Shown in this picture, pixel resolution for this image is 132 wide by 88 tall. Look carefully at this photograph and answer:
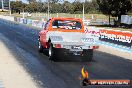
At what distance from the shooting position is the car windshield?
18.0 meters

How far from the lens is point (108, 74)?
12.5 metres

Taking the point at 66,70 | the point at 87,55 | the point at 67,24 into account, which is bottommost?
the point at 66,70

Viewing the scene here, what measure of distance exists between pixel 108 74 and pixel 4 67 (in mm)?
4269

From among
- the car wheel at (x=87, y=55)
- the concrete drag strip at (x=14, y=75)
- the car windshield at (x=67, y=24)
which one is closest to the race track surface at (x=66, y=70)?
the concrete drag strip at (x=14, y=75)

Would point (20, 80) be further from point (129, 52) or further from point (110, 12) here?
point (110, 12)

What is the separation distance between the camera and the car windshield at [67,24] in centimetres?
1797

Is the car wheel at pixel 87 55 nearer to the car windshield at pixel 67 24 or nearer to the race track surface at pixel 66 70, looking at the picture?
the race track surface at pixel 66 70

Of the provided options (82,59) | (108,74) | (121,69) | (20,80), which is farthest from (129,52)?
(20,80)

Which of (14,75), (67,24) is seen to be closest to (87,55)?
(67,24)

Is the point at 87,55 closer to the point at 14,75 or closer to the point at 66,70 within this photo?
the point at 66,70

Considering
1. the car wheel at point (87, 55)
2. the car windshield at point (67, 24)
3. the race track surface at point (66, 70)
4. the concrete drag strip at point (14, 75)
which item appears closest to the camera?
the concrete drag strip at point (14, 75)

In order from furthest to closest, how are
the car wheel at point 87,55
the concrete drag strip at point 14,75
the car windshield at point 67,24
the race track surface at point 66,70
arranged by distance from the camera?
the car windshield at point 67,24 → the car wheel at point 87,55 → the race track surface at point 66,70 → the concrete drag strip at point 14,75

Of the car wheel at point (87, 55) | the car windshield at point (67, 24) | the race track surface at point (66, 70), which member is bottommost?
the race track surface at point (66, 70)

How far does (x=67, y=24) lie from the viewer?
59.3ft
